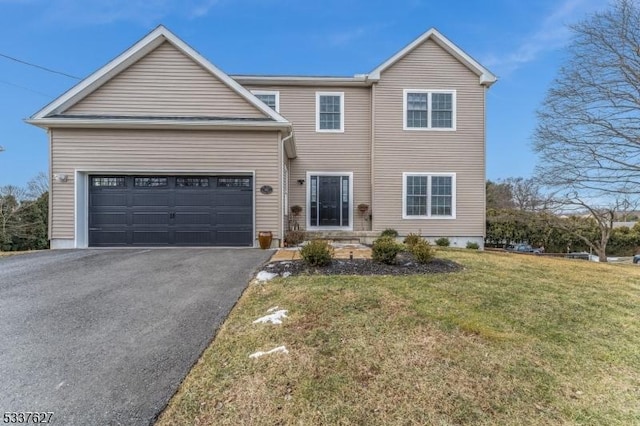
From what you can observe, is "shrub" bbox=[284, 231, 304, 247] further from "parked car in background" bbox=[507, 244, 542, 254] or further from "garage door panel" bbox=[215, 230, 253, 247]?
"parked car in background" bbox=[507, 244, 542, 254]

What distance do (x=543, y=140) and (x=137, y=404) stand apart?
21.7 metres

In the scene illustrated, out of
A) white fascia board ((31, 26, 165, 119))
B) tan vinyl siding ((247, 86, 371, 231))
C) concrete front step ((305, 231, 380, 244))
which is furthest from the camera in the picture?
tan vinyl siding ((247, 86, 371, 231))

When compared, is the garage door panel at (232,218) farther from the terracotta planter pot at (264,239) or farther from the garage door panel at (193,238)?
the terracotta planter pot at (264,239)

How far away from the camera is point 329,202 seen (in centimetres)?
1387

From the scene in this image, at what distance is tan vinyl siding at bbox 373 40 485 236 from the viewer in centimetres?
1352

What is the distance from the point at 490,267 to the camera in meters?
7.86

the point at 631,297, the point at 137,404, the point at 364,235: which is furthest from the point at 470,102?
the point at 137,404

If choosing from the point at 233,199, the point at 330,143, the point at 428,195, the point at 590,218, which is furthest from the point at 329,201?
the point at 590,218

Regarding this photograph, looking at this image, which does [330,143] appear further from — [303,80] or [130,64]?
[130,64]

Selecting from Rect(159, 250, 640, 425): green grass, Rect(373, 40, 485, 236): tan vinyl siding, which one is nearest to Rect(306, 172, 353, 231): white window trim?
Rect(373, 40, 485, 236): tan vinyl siding

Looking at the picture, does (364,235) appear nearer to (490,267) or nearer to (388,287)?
(490,267)

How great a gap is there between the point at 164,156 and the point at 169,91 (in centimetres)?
215

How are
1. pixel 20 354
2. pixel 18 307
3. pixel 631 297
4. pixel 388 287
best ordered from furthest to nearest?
pixel 631 297, pixel 388 287, pixel 18 307, pixel 20 354

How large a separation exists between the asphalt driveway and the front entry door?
20.7 feet
